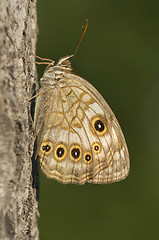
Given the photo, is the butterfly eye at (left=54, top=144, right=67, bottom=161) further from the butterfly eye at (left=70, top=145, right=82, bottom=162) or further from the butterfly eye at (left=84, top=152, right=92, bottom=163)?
the butterfly eye at (left=84, top=152, right=92, bottom=163)

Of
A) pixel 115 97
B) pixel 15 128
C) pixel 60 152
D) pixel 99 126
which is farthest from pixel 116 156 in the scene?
pixel 115 97

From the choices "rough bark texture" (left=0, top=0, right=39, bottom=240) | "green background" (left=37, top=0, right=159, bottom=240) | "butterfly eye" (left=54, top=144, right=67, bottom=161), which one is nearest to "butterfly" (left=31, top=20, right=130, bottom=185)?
"butterfly eye" (left=54, top=144, right=67, bottom=161)

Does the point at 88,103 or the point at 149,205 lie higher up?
the point at 88,103

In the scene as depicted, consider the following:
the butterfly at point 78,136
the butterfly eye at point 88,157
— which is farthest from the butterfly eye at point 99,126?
the butterfly eye at point 88,157

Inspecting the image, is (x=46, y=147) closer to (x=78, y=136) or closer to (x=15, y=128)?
(x=78, y=136)

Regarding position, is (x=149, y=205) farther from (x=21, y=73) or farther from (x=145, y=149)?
(x=21, y=73)

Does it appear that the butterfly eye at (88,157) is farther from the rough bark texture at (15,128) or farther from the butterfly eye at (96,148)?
the rough bark texture at (15,128)

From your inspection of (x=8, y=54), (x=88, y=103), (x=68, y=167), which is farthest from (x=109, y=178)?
(x=8, y=54)

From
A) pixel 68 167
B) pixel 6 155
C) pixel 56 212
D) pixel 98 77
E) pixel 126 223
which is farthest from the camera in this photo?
pixel 98 77
